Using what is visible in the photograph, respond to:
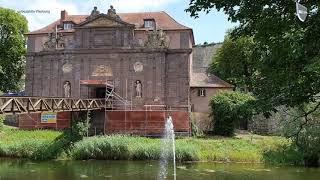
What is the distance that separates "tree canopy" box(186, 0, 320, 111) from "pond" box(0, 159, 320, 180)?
12.9 metres

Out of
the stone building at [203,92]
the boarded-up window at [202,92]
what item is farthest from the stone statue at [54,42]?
the boarded-up window at [202,92]

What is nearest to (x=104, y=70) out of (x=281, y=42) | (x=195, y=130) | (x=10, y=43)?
(x=195, y=130)

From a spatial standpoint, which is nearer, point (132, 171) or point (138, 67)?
point (132, 171)

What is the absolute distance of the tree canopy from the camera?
1001cm

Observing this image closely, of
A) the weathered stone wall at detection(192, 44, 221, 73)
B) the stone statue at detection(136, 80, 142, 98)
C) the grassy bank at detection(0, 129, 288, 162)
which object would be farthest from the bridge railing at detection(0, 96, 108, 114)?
the weathered stone wall at detection(192, 44, 221, 73)

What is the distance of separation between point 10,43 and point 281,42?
4782 centimetres

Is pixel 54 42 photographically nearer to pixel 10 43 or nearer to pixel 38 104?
pixel 10 43

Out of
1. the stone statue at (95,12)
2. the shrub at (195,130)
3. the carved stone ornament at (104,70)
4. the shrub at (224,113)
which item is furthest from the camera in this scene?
the stone statue at (95,12)

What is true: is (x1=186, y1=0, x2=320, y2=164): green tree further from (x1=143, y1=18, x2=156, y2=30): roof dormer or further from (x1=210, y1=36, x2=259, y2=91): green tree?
(x1=210, y1=36, x2=259, y2=91): green tree

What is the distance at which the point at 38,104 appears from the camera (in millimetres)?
23906

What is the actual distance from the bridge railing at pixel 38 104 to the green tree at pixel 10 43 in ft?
69.4

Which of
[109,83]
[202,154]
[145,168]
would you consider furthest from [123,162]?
[109,83]

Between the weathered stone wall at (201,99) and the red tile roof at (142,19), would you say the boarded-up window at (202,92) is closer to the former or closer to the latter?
the weathered stone wall at (201,99)

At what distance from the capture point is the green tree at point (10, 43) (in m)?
53.6
